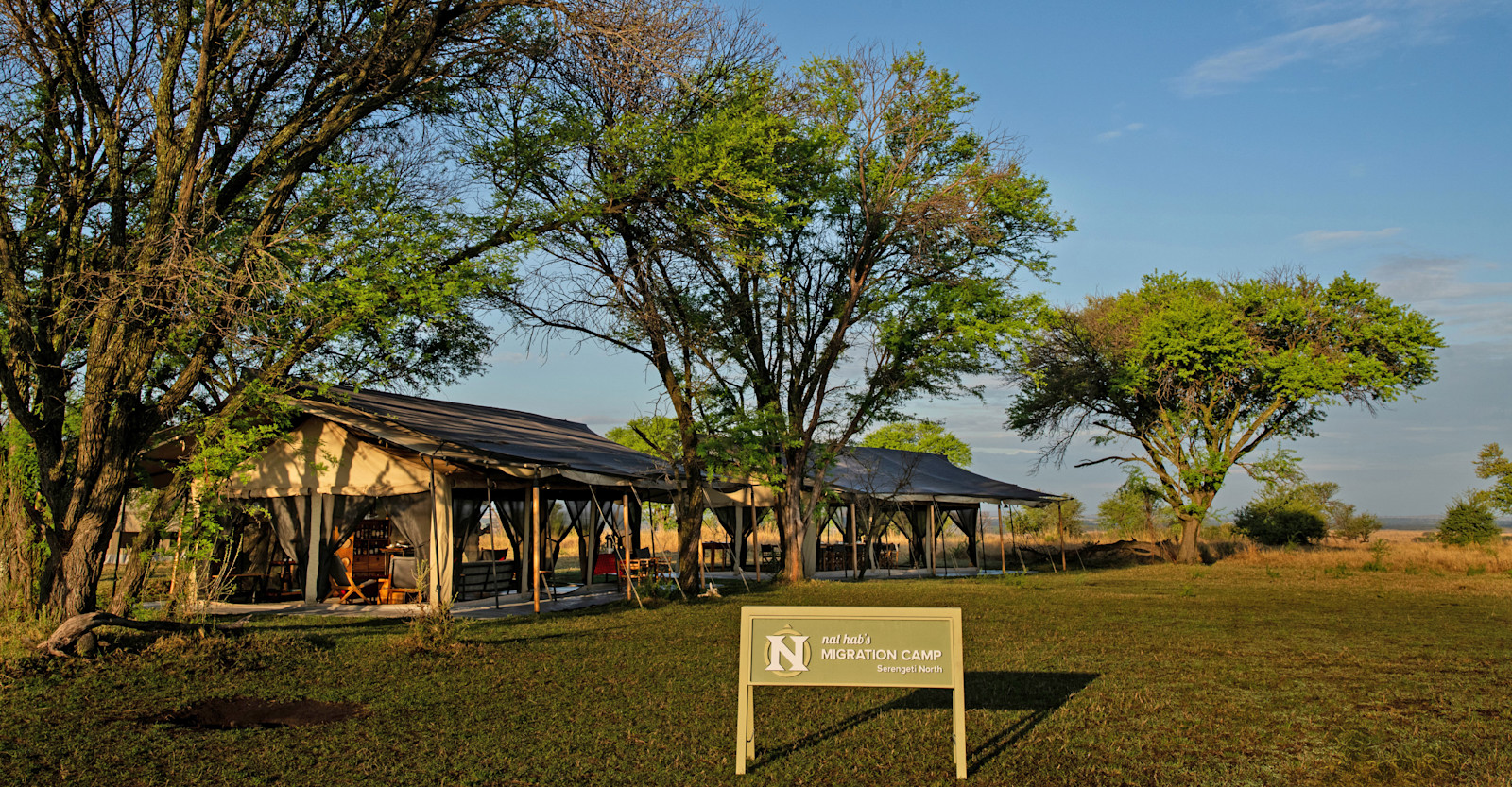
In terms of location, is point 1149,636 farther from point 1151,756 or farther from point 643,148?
point 643,148

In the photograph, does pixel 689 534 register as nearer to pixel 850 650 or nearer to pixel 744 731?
pixel 744 731

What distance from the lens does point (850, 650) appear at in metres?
4.94

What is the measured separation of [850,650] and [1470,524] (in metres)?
42.0

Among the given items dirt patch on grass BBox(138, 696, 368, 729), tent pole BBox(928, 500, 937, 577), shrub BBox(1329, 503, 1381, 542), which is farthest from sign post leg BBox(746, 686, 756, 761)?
shrub BBox(1329, 503, 1381, 542)

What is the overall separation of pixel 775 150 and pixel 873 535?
12014mm

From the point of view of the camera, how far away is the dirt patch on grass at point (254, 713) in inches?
241

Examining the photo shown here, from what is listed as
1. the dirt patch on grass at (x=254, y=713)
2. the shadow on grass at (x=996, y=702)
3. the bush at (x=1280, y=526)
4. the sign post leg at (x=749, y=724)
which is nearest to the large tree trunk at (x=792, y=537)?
the shadow on grass at (x=996, y=702)

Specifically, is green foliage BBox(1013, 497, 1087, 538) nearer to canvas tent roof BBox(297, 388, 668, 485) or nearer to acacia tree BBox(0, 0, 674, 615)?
canvas tent roof BBox(297, 388, 668, 485)

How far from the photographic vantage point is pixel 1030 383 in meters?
31.7

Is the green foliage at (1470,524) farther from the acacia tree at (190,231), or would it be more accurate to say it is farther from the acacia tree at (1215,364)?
the acacia tree at (190,231)

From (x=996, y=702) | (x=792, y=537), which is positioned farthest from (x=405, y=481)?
(x=996, y=702)

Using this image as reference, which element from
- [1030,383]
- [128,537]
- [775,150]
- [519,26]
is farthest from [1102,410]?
[128,537]

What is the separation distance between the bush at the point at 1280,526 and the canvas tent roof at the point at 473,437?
2892cm

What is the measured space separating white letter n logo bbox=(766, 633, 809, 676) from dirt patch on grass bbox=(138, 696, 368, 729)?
10.7 feet
